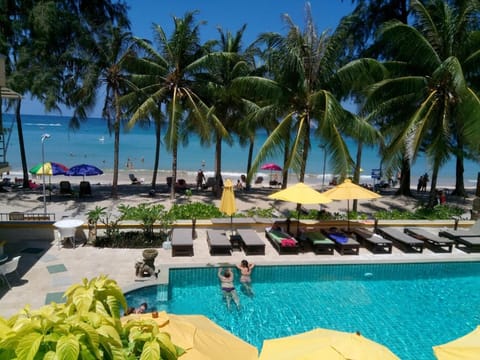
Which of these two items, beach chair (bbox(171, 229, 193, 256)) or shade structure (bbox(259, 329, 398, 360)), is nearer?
shade structure (bbox(259, 329, 398, 360))

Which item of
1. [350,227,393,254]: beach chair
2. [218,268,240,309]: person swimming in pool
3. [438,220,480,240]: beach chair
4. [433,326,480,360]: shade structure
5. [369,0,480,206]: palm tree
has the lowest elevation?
[218,268,240,309]: person swimming in pool

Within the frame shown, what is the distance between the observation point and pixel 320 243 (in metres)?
12.3

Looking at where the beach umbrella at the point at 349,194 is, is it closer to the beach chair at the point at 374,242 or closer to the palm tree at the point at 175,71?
the beach chair at the point at 374,242

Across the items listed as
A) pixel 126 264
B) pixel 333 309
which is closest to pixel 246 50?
pixel 126 264

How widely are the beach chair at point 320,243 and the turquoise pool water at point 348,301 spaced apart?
108 cm

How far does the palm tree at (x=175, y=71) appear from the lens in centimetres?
1827

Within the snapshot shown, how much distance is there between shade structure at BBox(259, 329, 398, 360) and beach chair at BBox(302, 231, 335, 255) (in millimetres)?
6858

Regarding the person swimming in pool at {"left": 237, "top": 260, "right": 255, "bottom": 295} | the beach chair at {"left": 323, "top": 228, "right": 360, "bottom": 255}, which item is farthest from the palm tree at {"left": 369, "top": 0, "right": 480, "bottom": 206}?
the person swimming in pool at {"left": 237, "top": 260, "right": 255, "bottom": 295}

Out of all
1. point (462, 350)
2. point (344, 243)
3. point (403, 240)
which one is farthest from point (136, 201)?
point (462, 350)

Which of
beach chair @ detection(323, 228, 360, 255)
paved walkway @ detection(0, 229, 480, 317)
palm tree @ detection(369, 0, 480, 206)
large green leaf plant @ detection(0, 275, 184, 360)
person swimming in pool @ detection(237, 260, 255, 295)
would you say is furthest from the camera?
palm tree @ detection(369, 0, 480, 206)

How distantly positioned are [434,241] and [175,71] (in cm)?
1441

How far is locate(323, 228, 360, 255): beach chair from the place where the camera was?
12.4m

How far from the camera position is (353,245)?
12344 mm

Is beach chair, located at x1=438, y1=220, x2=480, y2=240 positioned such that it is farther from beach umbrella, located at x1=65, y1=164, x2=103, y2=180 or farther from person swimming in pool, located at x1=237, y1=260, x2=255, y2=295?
beach umbrella, located at x1=65, y1=164, x2=103, y2=180
